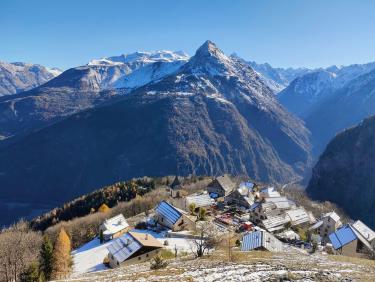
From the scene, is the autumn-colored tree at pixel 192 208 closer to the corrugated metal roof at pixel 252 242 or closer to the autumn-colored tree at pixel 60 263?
the corrugated metal roof at pixel 252 242

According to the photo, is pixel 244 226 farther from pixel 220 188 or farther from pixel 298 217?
pixel 220 188

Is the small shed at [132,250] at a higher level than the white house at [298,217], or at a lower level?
higher

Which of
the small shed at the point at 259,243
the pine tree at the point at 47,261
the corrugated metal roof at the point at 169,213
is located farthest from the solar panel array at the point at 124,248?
the small shed at the point at 259,243

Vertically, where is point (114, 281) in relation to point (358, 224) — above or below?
above

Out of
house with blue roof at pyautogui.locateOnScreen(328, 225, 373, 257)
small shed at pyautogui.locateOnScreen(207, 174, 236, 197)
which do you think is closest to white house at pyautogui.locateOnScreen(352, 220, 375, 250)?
house with blue roof at pyautogui.locateOnScreen(328, 225, 373, 257)

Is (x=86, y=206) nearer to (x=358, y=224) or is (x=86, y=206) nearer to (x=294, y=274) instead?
(x=358, y=224)

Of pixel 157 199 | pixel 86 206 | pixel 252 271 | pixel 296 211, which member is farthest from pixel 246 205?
pixel 252 271
